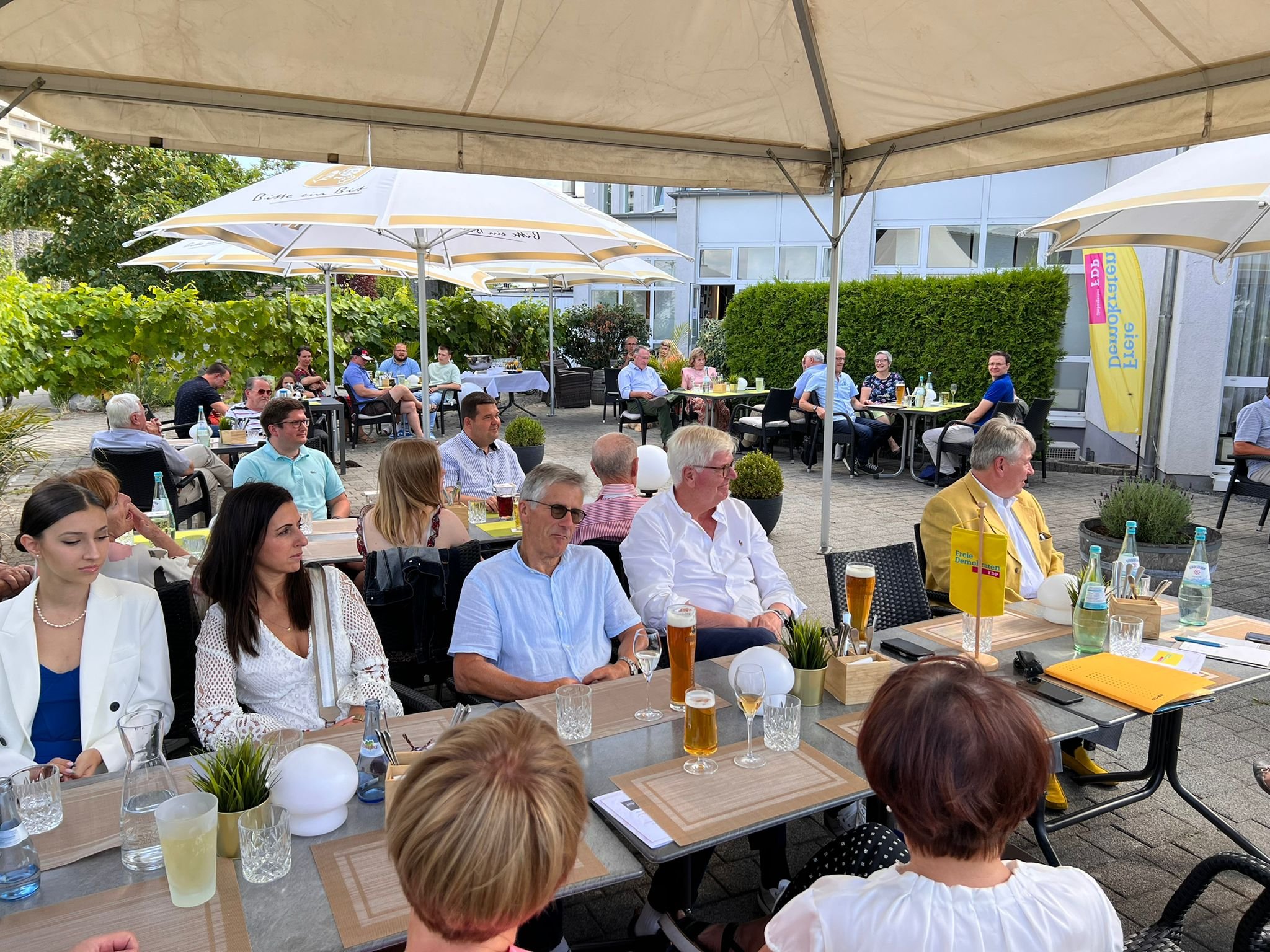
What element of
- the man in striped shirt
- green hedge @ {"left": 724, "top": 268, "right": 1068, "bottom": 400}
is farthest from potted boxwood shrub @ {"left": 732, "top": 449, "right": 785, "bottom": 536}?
green hedge @ {"left": 724, "top": 268, "right": 1068, "bottom": 400}

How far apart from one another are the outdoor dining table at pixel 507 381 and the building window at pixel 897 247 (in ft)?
22.3

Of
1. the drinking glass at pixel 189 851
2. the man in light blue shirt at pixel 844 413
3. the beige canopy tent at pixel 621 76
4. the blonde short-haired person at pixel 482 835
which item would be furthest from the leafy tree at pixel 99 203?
the blonde short-haired person at pixel 482 835

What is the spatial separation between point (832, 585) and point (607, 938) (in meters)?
1.56

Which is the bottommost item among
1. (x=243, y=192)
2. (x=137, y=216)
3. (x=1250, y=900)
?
(x=1250, y=900)

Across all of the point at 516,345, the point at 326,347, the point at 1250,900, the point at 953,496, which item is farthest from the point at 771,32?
the point at 516,345

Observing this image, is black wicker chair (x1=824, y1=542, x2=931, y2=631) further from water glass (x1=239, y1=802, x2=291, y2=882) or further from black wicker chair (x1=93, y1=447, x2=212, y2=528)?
black wicker chair (x1=93, y1=447, x2=212, y2=528)

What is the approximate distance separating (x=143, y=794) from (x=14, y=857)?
0.22m

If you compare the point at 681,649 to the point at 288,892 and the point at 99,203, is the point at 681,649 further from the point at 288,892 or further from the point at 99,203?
the point at 99,203

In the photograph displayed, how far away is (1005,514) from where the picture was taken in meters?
3.84

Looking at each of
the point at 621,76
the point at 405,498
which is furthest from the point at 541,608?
the point at 621,76

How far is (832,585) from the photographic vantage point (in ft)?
11.6

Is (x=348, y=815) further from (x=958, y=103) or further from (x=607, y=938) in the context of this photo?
(x=958, y=103)

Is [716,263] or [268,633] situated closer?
[268,633]

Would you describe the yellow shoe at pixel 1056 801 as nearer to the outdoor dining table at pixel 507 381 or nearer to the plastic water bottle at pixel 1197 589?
the plastic water bottle at pixel 1197 589
